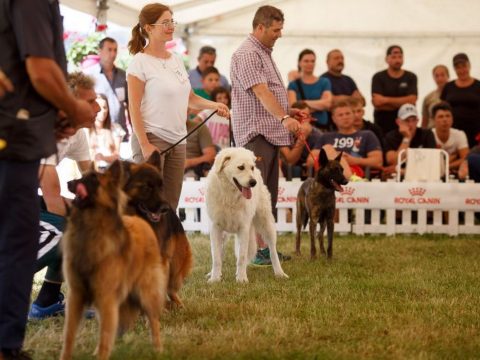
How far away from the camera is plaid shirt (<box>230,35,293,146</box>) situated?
6.98m

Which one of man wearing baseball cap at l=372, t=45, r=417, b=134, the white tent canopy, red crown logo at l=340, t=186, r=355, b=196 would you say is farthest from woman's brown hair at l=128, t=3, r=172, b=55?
the white tent canopy

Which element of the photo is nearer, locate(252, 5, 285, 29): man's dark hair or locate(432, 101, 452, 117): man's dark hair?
locate(252, 5, 285, 29): man's dark hair

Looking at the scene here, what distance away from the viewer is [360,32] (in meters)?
15.2

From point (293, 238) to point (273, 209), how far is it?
250 cm

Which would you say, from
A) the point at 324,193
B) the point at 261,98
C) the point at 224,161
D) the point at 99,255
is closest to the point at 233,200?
the point at 224,161

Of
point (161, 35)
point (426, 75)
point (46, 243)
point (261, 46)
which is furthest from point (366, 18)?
point (46, 243)

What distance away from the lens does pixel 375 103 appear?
12.6 m

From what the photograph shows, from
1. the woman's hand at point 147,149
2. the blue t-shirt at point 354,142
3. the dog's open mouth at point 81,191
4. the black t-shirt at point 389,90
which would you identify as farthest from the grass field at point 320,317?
the black t-shirt at point 389,90

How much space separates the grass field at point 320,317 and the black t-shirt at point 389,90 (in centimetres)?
519

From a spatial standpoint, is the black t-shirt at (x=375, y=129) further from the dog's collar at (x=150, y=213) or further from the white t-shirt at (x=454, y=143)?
the dog's collar at (x=150, y=213)

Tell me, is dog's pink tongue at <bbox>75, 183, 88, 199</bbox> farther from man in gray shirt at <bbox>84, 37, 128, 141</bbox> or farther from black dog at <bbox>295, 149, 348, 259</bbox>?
man in gray shirt at <bbox>84, 37, 128, 141</bbox>

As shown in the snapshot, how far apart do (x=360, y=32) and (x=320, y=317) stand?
435 inches

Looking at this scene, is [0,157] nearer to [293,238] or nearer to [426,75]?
[293,238]

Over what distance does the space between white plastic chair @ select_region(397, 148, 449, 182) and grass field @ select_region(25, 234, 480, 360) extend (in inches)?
118
